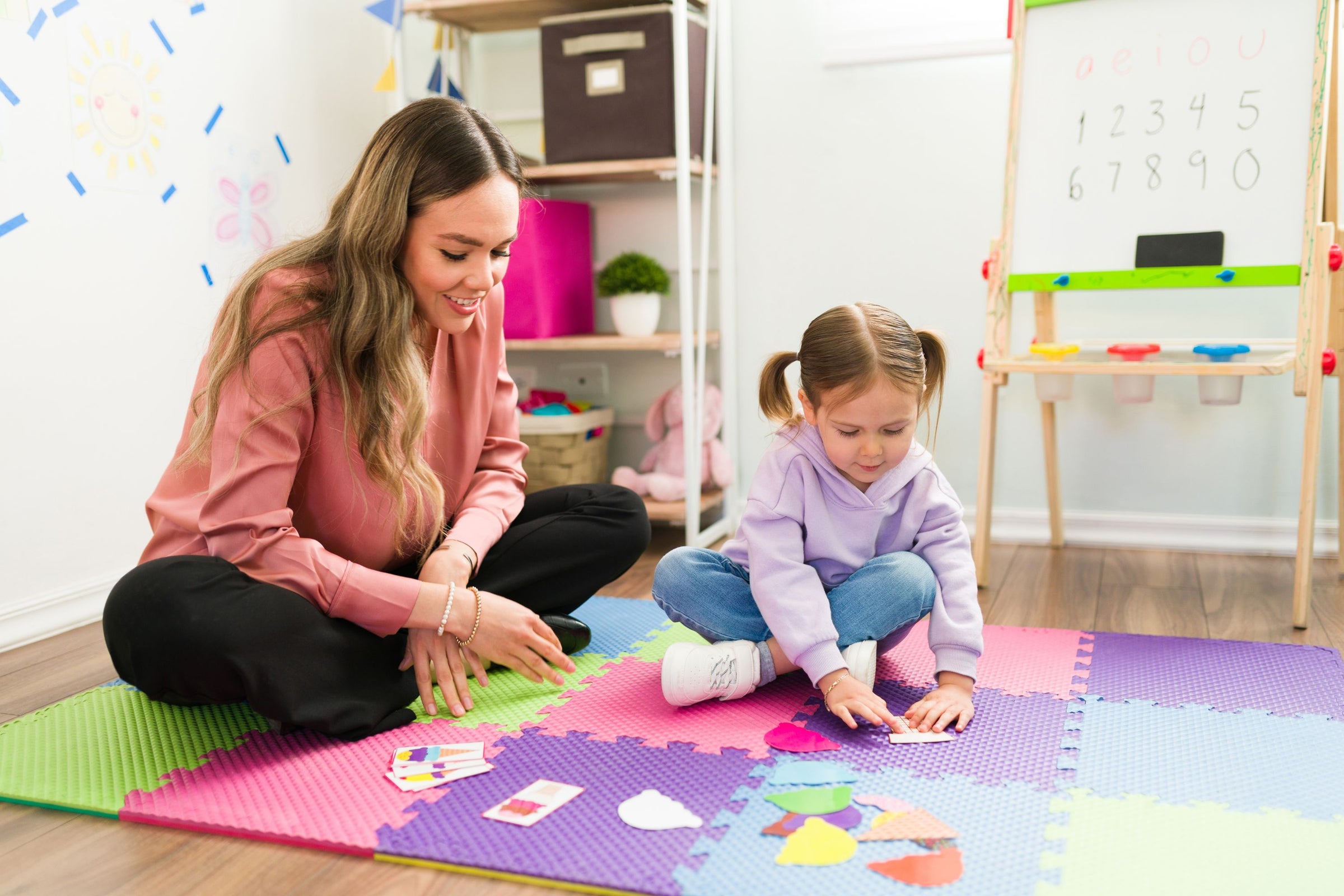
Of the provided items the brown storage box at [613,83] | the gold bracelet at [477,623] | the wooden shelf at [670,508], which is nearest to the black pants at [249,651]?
the gold bracelet at [477,623]

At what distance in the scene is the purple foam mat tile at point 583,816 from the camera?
3.19 ft

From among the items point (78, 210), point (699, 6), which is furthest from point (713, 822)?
point (699, 6)

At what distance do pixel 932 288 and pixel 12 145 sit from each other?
1.70 m

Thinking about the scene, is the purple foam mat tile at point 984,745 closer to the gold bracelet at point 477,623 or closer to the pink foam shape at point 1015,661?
the pink foam shape at point 1015,661

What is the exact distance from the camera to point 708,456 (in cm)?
242

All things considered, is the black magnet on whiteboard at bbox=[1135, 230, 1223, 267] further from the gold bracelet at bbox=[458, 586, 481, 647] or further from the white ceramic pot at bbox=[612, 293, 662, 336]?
the gold bracelet at bbox=[458, 586, 481, 647]

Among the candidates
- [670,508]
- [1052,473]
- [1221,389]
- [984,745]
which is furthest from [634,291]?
[984,745]

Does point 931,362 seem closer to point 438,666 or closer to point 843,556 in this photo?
point 843,556

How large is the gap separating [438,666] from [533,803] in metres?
0.28

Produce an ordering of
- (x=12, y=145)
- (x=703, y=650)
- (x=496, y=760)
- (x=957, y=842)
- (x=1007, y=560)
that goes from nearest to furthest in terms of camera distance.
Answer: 1. (x=957, y=842)
2. (x=496, y=760)
3. (x=703, y=650)
4. (x=12, y=145)
5. (x=1007, y=560)

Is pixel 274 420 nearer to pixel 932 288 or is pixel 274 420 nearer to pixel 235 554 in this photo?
pixel 235 554

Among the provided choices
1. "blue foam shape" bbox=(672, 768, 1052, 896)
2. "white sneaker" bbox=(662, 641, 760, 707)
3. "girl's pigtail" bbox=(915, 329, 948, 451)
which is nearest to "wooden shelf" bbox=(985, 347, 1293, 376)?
"girl's pigtail" bbox=(915, 329, 948, 451)

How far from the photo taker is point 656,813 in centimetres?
106

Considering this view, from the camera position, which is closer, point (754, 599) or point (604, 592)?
point (754, 599)
